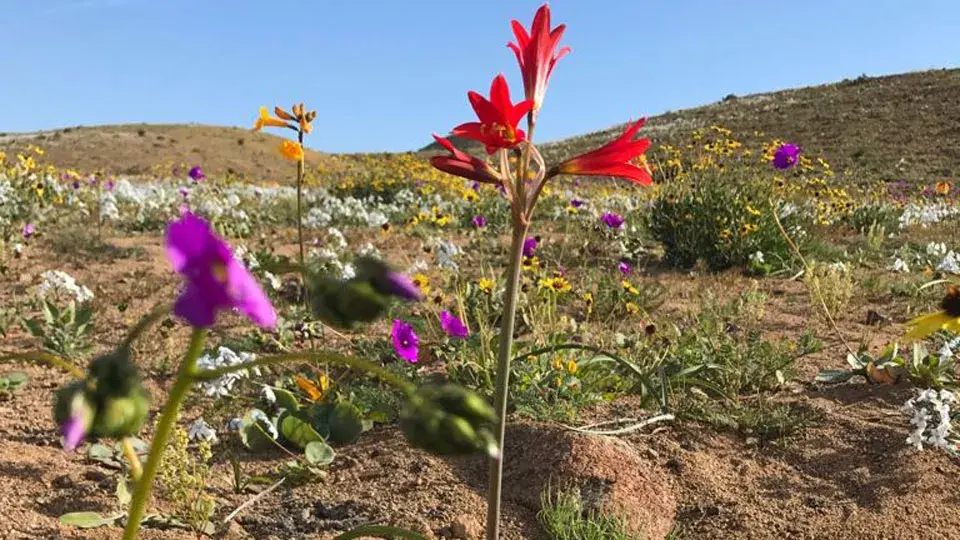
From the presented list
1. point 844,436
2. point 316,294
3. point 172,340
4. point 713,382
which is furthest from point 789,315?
point 316,294

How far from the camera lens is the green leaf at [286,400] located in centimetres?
278

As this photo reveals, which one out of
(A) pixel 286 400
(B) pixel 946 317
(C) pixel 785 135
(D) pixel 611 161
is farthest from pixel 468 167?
(C) pixel 785 135

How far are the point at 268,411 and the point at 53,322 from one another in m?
1.25

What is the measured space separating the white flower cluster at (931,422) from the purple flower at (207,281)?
7.35ft

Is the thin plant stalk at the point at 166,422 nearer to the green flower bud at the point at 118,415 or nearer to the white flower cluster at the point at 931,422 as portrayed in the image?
the green flower bud at the point at 118,415

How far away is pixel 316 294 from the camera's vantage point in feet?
2.09

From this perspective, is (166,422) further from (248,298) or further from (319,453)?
(319,453)

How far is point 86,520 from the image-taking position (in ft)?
6.28

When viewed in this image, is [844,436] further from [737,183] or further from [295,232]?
[295,232]

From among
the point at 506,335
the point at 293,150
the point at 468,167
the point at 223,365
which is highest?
the point at 293,150

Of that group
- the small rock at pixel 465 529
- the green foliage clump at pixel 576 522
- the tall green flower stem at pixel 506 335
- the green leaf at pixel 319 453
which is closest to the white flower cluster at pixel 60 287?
the green leaf at pixel 319 453

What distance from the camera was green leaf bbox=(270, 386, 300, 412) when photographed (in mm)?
2782

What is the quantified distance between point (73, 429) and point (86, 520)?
5.10 feet

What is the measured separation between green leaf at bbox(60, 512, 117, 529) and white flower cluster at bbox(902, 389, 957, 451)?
81.8 inches
